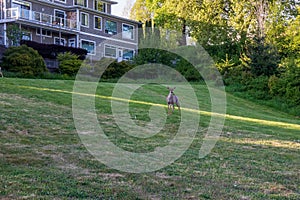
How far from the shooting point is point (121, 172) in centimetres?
641

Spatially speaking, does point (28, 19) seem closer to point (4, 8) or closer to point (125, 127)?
point (4, 8)

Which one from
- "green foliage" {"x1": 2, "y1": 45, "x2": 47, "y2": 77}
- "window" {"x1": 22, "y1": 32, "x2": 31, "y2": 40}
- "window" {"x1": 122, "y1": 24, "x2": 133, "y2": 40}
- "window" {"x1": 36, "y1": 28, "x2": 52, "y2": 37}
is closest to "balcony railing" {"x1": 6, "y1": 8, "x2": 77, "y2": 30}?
"window" {"x1": 36, "y1": 28, "x2": 52, "y2": 37}

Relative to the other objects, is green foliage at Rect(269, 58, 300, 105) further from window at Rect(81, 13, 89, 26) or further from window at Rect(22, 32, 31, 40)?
window at Rect(81, 13, 89, 26)

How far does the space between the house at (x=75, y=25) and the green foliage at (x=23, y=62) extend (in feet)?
20.7

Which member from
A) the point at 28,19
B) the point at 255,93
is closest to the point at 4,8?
the point at 28,19

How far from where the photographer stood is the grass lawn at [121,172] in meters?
5.36

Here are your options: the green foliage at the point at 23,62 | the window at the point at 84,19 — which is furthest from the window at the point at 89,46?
the green foliage at the point at 23,62

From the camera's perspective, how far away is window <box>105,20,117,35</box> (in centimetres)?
4028

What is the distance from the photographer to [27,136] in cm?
848

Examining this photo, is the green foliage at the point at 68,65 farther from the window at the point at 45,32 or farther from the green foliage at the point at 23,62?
the window at the point at 45,32

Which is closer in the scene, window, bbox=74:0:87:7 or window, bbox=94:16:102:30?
window, bbox=74:0:87:7

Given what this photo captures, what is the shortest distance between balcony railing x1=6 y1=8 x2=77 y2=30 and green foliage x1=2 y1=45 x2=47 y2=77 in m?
8.21

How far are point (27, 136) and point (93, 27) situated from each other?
31082 mm

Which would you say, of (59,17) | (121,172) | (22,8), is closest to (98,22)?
(59,17)
